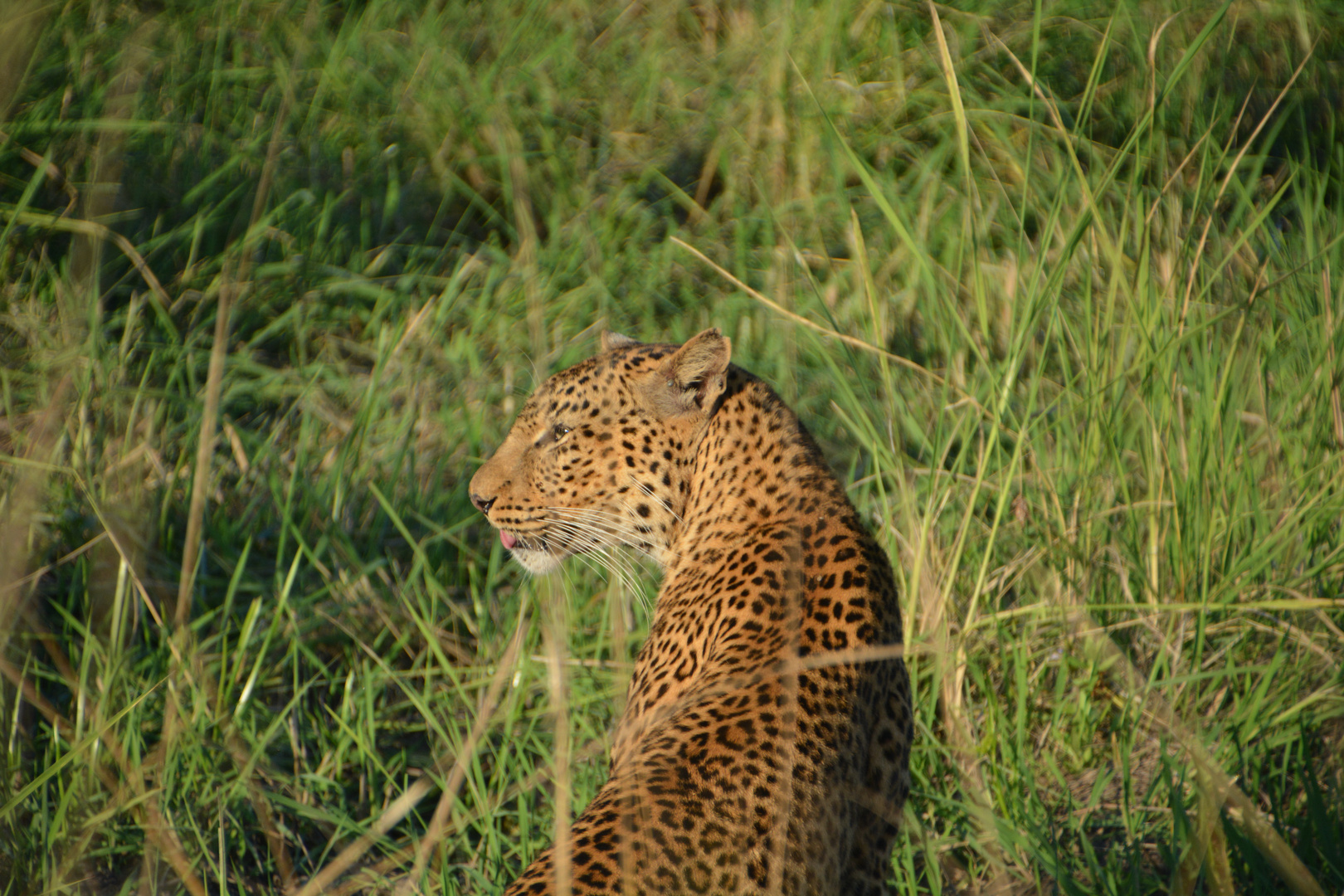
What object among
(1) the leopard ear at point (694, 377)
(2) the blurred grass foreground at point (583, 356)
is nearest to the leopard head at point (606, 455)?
(1) the leopard ear at point (694, 377)

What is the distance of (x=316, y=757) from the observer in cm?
411

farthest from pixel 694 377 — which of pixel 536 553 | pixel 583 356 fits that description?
pixel 583 356

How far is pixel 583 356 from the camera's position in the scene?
5793 millimetres

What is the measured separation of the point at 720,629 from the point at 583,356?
3.09 meters

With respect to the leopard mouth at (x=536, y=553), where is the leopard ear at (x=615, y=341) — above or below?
above

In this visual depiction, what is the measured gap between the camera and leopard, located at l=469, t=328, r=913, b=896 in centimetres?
228

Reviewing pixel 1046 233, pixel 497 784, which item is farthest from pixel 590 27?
pixel 497 784

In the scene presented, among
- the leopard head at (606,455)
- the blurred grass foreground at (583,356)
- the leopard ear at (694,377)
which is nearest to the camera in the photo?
the leopard ear at (694,377)

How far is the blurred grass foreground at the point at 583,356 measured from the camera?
3486mm

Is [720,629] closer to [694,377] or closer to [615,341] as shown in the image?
[694,377]

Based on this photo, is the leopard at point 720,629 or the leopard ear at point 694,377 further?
the leopard ear at point 694,377

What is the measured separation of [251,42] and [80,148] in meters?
1.55

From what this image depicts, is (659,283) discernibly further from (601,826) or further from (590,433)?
(601,826)

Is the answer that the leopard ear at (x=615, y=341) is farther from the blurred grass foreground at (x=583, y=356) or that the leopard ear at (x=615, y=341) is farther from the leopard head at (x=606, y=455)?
the blurred grass foreground at (x=583, y=356)
